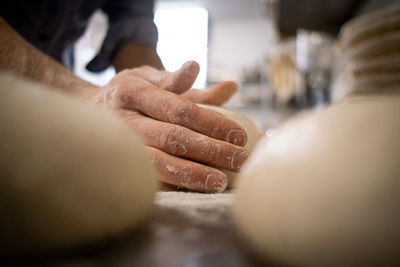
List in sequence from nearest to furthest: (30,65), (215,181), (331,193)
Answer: (331,193)
(215,181)
(30,65)

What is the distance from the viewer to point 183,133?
62 centimetres

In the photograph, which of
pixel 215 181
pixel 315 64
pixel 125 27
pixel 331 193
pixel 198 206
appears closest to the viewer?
pixel 331 193

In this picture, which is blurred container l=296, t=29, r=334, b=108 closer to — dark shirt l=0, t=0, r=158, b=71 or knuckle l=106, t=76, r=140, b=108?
dark shirt l=0, t=0, r=158, b=71

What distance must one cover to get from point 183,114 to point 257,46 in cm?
630

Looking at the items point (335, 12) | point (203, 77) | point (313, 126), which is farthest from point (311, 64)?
point (313, 126)

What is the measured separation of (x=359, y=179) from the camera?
0.26 metres

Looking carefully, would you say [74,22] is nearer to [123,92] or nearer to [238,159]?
[123,92]

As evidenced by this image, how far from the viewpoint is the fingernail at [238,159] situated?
616mm

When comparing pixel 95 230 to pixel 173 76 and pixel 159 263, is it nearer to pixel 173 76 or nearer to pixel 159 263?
pixel 159 263

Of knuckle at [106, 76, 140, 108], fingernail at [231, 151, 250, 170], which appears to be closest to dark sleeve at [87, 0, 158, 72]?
knuckle at [106, 76, 140, 108]

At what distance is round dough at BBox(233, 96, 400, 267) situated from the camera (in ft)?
0.80

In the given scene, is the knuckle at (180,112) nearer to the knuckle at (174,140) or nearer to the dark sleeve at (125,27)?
the knuckle at (174,140)

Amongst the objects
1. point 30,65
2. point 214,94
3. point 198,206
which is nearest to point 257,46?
point 214,94

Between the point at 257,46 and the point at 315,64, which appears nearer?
the point at 315,64
